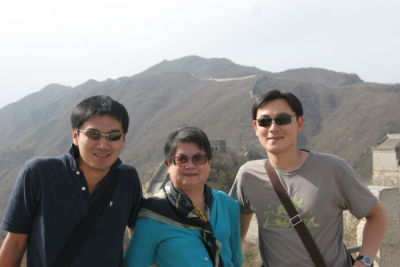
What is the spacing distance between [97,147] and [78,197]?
1.16ft

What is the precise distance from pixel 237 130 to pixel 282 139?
50.7 metres

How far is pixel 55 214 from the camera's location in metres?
2.70

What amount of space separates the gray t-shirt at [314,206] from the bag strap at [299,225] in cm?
4

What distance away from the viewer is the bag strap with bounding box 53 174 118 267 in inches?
105

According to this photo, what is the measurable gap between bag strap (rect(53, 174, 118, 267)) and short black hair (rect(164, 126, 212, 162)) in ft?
1.97

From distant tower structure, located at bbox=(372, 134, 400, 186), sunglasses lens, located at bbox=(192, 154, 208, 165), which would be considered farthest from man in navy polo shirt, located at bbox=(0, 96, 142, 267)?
distant tower structure, located at bbox=(372, 134, 400, 186)

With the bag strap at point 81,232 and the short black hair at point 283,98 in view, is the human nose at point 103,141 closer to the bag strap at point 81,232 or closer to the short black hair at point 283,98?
the bag strap at point 81,232

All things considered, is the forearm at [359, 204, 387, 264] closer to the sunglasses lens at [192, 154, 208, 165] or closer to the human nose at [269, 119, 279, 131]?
the human nose at [269, 119, 279, 131]

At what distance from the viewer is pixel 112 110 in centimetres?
295

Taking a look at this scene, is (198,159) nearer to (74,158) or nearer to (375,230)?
(74,158)

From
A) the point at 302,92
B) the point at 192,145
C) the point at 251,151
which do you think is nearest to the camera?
the point at 192,145

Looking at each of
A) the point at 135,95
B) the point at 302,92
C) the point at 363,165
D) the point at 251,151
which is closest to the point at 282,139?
the point at 251,151

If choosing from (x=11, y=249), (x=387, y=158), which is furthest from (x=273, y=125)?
(x=387, y=158)

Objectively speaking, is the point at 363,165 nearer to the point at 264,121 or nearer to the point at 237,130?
the point at 237,130
